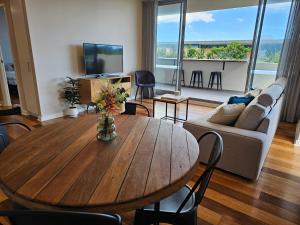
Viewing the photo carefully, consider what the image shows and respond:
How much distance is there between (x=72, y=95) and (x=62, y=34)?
3.84 feet

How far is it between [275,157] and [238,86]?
4385 mm

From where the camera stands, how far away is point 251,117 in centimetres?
206

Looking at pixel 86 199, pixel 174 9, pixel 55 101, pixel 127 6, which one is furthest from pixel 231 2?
pixel 86 199

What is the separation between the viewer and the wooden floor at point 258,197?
63.5 inches

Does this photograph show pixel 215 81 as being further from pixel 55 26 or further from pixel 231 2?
pixel 55 26

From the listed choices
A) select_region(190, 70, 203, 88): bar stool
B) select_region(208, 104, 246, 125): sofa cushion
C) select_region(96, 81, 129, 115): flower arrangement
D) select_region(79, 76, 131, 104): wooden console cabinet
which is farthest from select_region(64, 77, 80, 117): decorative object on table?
select_region(190, 70, 203, 88): bar stool

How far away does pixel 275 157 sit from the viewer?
259 centimetres

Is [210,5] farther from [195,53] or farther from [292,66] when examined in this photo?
[292,66]

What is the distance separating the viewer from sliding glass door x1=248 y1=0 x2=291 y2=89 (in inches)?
154

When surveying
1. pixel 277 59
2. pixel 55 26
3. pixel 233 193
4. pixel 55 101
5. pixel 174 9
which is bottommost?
pixel 233 193

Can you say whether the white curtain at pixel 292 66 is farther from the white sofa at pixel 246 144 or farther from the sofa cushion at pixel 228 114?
the sofa cushion at pixel 228 114

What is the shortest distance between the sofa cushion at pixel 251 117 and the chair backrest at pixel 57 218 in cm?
181

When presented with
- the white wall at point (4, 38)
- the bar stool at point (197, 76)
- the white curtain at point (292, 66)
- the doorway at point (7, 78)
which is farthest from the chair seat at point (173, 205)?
the white wall at point (4, 38)

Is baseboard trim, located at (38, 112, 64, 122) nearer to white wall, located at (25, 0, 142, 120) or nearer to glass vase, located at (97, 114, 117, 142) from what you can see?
white wall, located at (25, 0, 142, 120)
